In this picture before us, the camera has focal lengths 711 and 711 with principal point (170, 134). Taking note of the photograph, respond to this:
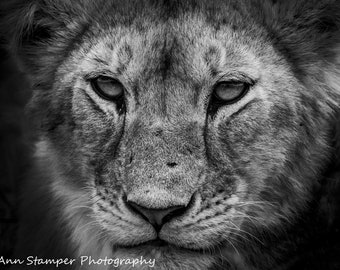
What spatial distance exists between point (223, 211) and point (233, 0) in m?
1.30

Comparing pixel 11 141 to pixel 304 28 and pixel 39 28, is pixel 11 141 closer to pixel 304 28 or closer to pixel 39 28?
pixel 39 28

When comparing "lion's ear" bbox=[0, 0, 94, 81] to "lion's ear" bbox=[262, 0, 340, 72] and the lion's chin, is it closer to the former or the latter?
"lion's ear" bbox=[262, 0, 340, 72]

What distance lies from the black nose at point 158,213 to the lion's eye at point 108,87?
2.60 ft

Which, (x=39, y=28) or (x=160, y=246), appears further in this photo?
(x=39, y=28)

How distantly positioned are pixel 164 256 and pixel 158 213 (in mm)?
350

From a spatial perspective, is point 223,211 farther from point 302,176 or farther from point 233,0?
point 233,0

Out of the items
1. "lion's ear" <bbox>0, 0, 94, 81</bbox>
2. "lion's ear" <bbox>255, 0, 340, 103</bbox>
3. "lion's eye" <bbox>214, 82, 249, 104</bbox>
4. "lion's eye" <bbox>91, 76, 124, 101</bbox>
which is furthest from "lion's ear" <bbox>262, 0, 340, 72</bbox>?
"lion's ear" <bbox>0, 0, 94, 81</bbox>

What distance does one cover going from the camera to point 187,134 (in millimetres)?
4004

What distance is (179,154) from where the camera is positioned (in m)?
3.90

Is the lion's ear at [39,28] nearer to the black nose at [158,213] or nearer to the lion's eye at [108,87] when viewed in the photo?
the lion's eye at [108,87]

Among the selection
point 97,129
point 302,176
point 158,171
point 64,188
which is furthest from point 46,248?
point 302,176

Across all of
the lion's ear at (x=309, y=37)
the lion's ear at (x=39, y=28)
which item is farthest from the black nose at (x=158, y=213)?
the lion's ear at (x=39, y=28)

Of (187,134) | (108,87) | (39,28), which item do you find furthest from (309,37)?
(39,28)

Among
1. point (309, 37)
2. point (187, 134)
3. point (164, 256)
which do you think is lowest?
point (164, 256)
